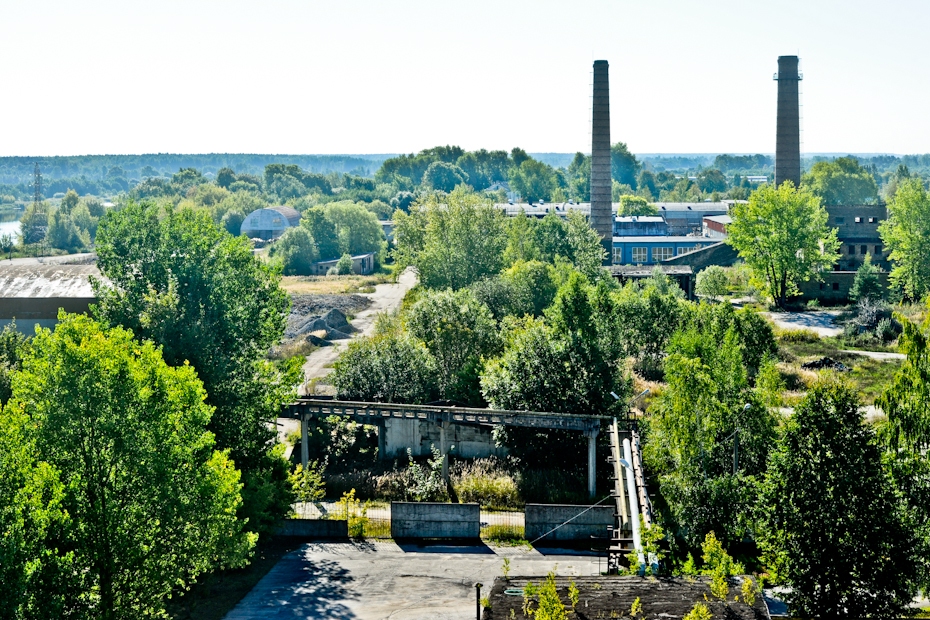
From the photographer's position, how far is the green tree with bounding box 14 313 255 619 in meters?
17.0

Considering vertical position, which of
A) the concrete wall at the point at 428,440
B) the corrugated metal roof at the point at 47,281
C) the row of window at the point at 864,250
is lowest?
the concrete wall at the point at 428,440

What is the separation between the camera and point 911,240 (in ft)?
195

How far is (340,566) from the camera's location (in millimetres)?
23859

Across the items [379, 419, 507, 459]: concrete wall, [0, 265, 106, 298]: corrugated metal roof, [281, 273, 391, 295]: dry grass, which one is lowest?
[379, 419, 507, 459]: concrete wall

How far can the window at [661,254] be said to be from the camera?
7931 centimetres

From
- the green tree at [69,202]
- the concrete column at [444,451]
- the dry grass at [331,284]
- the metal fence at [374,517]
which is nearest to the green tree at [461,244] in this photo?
the dry grass at [331,284]

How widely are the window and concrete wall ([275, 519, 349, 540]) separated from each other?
57.5m

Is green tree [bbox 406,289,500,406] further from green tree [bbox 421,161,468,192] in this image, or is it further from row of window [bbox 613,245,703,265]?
green tree [bbox 421,161,468,192]

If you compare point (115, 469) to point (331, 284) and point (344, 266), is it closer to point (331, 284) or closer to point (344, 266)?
point (331, 284)

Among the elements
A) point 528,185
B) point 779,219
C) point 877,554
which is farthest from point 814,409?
point 528,185

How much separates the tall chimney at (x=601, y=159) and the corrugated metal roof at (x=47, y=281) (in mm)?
35847

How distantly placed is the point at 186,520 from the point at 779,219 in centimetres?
5159

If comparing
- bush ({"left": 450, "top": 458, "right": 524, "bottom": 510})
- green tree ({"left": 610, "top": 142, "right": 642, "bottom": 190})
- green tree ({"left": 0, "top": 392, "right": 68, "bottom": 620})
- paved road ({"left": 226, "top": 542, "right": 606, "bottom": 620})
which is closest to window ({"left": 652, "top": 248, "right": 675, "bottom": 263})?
bush ({"left": 450, "top": 458, "right": 524, "bottom": 510})

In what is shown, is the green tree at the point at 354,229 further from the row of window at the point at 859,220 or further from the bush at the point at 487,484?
the bush at the point at 487,484
